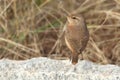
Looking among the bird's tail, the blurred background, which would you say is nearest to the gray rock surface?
the bird's tail

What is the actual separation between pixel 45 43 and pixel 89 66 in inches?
94.2

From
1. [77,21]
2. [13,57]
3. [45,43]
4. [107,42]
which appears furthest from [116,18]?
[77,21]

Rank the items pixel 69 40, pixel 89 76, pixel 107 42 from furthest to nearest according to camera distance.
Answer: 1. pixel 107 42
2. pixel 69 40
3. pixel 89 76

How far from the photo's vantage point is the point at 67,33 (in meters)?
3.57

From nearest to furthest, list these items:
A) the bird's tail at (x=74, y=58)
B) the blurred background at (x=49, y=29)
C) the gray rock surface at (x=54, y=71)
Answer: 1. the gray rock surface at (x=54, y=71)
2. the bird's tail at (x=74, y=58)
3. the blurred background at (x=49, y=29)

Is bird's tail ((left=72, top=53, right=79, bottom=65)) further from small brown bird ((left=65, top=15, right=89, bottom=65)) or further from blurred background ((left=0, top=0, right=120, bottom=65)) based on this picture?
blurred background ((left=0, top=0, right=120, bottom=65))

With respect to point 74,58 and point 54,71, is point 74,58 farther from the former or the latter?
point 54,71

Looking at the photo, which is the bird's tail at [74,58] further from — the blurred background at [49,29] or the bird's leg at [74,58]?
the blurred background at [49,29]

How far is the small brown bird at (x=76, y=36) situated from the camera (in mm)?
3419

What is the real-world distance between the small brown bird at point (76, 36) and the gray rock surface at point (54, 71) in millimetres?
94

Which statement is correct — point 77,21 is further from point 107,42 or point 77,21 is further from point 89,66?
point 107,42

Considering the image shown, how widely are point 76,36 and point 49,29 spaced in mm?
2317

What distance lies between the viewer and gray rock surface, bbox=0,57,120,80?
3217 millimetres

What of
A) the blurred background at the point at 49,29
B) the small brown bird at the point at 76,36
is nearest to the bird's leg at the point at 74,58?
the small brown bird at the point at 76,36
